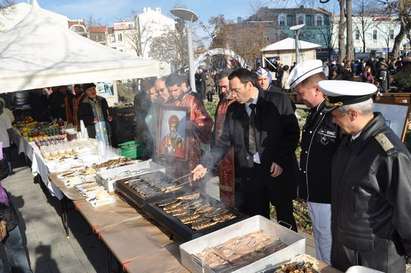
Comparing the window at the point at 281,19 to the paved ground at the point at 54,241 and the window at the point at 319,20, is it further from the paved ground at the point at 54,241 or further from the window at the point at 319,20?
the paved ground at the point at 54,241

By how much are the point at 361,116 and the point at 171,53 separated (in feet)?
104

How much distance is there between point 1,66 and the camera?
527 centimetres

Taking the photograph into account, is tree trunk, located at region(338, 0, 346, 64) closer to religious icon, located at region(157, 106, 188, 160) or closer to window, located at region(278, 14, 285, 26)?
religious icon, located at region(157, 106, 188, 160)

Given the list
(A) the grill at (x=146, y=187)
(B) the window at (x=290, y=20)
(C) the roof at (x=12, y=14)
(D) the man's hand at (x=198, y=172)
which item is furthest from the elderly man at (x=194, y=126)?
(B) the window at (x=290, y=20)

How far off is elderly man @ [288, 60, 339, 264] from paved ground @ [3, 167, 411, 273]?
39.4 inches

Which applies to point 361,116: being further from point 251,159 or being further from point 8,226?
point 8,226

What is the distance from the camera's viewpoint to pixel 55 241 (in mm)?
4867

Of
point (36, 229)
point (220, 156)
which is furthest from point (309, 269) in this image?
point (36, 229)

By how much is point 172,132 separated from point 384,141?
9.03 ft

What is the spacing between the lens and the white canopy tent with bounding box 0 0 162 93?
5.32 metres

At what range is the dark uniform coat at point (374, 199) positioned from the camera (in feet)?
5.88

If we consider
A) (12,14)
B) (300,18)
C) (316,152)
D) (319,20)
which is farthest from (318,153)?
(319,20)

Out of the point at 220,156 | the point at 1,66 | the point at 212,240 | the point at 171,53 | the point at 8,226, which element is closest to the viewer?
the point at 212,240

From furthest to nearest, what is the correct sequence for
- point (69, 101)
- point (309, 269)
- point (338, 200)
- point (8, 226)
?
point (69, 101) → point (8, 226) → point (338, 200) → point (309, 269)
